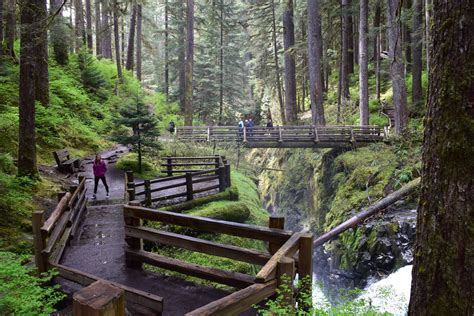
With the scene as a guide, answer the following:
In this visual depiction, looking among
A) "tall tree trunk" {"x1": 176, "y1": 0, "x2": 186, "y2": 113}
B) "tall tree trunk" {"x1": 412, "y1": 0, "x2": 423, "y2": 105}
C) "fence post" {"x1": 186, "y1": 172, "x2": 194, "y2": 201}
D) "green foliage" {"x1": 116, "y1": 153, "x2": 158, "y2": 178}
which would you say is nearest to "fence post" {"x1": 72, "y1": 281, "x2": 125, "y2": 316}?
"fence post" {"x1": 186, "y1": 172, "x2": 194, "y2": 201}

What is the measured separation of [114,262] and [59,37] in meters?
17.1

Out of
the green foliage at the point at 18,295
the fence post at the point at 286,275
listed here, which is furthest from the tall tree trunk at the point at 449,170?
the green foliage at the point at 18,295

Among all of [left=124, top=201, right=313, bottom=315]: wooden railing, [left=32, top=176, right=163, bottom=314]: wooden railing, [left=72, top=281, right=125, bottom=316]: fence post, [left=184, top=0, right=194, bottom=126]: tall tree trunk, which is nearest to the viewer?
[left=72, top=281, right=125, bottom=316]: fence post

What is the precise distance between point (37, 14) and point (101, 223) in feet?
22.7

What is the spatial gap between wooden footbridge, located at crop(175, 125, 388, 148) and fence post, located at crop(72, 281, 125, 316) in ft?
62.1

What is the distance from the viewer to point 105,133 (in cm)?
2155

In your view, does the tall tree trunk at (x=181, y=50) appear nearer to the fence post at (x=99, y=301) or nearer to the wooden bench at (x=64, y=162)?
the wooden bench at (x=64, y=162)

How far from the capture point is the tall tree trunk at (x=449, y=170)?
329 centimetres

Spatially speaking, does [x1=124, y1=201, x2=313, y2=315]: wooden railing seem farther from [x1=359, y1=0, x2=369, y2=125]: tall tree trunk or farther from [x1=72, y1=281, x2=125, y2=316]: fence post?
[x1=359, y1=0, x2=369, y2=125]: tall tree trunk

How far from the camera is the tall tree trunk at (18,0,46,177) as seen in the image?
35.9 ft

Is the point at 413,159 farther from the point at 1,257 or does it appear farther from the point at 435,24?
the point at 1,257

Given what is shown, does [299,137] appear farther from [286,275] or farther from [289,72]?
[286,275]

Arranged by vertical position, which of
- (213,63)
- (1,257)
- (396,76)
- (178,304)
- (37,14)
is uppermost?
(213,63)

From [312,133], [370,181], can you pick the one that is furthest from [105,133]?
[370,181]
